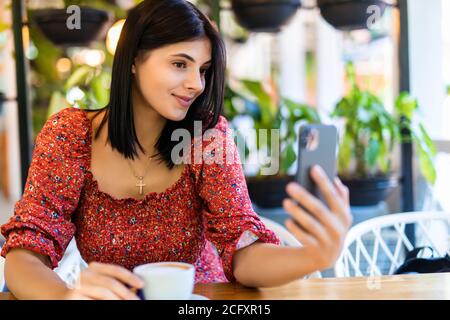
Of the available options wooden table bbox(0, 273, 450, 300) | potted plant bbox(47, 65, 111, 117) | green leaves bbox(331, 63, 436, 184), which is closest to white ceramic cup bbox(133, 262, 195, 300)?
wooden table bbox(0, 273, 450, 300)

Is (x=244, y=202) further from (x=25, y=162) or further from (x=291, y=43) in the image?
(x=291, y=43)

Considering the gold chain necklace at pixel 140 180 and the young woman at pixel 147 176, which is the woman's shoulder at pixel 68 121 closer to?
the young woman at pixel 147 176

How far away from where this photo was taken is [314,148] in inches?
25.7

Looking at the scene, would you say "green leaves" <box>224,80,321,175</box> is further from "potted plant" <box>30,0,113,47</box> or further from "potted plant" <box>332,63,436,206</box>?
"potted plant" <box>30,0,113,47</box>

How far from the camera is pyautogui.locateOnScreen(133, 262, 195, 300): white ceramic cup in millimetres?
696

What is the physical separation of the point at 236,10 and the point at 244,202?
1146 millimetres

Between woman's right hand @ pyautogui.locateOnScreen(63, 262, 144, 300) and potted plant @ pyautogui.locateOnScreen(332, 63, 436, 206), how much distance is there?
1.55 meters

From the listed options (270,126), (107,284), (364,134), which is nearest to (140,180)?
(107,284)

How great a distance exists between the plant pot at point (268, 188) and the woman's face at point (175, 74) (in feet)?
3.75

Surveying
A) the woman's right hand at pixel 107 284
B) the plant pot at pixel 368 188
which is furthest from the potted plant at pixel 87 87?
the woman's right hand at pixel 107 284

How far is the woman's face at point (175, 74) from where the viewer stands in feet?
3.52

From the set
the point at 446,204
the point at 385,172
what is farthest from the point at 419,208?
the point at 385,172

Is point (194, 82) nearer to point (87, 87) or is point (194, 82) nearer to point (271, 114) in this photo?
point (271, 114)
